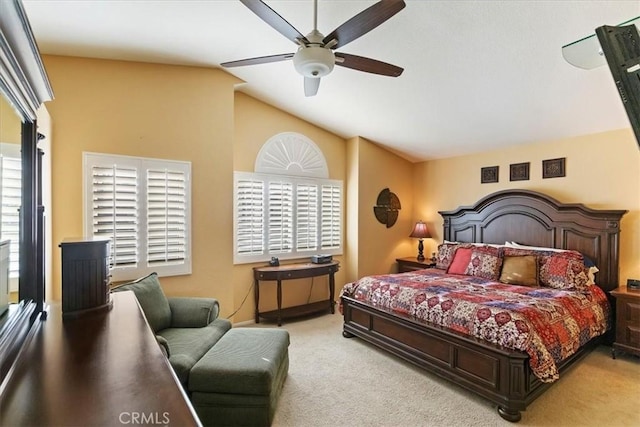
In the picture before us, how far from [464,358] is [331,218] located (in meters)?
2.86

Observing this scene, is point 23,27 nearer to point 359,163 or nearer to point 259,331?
point 259,331

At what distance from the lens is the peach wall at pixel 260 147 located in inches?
166

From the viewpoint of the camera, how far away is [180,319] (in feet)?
9.48

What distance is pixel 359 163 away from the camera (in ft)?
16.4

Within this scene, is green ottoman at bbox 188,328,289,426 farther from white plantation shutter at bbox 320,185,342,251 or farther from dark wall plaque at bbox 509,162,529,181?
dark wall plaque at bbox 509,162,529,181

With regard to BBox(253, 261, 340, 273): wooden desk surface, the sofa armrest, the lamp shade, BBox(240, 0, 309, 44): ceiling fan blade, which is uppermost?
BBox(240, 0, 309, 44): ceiling fan blade

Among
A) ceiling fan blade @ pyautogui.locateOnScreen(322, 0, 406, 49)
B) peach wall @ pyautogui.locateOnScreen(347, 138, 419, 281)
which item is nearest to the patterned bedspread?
peach wall @ pyautogui.locateOnScreen(347, 138, 419, 281)

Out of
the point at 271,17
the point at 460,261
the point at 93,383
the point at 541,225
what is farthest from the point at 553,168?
the point at 93,383

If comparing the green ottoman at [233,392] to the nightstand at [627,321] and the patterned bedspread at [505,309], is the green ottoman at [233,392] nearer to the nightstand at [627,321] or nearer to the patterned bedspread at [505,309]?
the patterned bedspread at [505,309]

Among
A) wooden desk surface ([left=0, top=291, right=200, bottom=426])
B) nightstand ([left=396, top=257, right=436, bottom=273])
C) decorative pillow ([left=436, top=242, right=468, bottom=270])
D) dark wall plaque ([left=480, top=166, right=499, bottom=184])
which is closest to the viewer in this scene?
wooden desk surface ([left=0, top=291, right=200, bottom=426])

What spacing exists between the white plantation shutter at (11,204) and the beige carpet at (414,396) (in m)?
1.86

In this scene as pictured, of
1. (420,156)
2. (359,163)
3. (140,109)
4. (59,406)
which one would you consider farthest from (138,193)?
(420,156)

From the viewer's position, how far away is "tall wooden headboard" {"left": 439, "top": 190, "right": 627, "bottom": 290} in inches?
137

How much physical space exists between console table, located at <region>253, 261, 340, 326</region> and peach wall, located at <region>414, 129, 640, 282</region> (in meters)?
2.34
